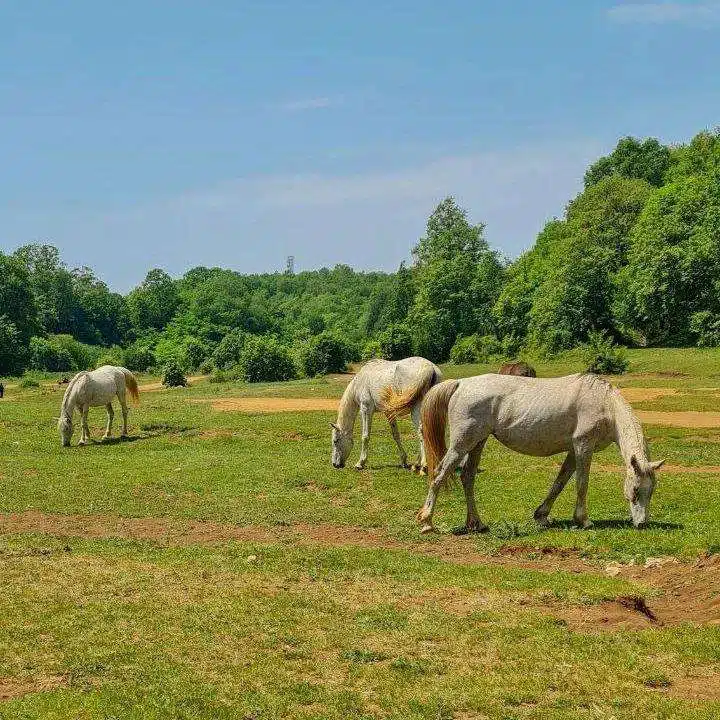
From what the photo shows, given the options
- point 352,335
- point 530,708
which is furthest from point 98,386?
point 352,335

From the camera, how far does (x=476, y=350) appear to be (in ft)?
229

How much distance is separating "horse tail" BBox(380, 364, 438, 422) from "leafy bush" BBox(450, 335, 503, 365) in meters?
49.3

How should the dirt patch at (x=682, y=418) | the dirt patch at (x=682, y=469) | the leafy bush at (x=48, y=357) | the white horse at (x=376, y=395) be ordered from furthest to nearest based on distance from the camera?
the leafy bush at (x=48, y=357) → the dirt patch at (x=682, y=418) → the white horse at (x=376, y=395) → the dirt patch at (x=682, y=469)

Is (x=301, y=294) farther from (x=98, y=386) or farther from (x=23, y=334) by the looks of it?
(x=98, y=386)

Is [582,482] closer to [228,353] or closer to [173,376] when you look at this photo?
[173,376]

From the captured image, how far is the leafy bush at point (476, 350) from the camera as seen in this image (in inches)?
2707

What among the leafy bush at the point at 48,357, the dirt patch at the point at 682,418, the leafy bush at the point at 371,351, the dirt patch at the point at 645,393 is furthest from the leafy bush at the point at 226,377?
the dirt patch at the point at 682,418

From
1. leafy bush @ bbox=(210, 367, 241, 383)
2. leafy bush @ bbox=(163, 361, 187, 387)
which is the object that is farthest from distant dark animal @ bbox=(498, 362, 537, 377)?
leafy bush @ bbox=(210, 367, 241, 383)

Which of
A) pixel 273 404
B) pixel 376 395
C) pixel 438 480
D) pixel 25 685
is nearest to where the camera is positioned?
pixel 25 685

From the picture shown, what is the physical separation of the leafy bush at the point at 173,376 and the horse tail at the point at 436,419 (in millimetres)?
42904

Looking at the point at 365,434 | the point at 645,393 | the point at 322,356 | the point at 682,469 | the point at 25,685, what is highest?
the point at 322,356

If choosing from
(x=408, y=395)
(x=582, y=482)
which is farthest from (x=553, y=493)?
(x=408, y=395)

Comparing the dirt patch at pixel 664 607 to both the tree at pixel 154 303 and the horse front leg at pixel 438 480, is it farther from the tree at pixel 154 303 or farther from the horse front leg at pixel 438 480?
the tree at pixel 154 303

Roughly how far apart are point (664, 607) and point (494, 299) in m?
70.7
